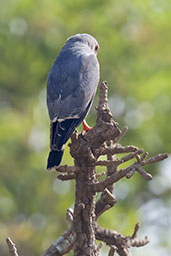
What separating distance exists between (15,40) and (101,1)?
77.6 inches

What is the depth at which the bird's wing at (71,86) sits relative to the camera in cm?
583

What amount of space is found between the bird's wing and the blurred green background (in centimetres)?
570

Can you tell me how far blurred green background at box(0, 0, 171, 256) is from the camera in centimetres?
1267

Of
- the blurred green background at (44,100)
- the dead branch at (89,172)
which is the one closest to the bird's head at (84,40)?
the dead branch at (89,172)

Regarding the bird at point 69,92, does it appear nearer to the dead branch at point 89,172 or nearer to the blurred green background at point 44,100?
the dead branch at point 89,172

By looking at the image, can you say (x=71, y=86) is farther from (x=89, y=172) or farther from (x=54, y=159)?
(x=89, y=172)

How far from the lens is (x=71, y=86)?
6.02m

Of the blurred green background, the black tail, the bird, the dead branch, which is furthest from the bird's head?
the blurred green background

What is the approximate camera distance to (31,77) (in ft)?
49.0

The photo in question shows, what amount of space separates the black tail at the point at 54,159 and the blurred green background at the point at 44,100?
651cm

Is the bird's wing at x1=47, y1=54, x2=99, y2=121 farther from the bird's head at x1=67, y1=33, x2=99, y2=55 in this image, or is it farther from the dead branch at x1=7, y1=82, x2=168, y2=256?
the dead branch at x1=7, y1=82, x2=168, y2=256

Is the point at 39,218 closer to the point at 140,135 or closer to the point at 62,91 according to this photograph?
the point at 140,135

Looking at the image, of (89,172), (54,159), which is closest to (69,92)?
(54,159)

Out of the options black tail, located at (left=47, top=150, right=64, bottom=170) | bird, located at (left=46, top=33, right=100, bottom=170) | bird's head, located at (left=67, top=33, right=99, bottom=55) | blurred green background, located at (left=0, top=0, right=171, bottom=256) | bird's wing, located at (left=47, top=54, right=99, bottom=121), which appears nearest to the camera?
black tail, located at (left=47, top=150, right=64, bottom=170)
